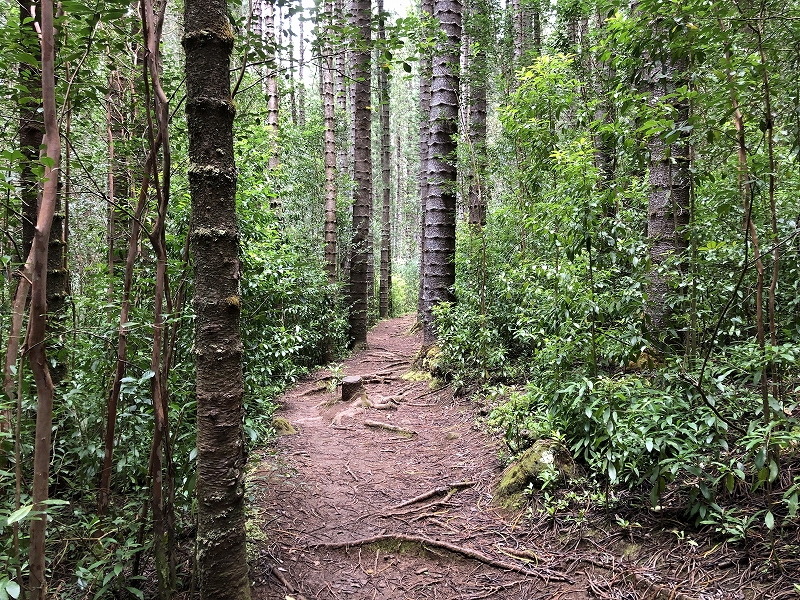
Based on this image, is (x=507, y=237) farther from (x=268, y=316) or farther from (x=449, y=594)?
(x=449, y=594)

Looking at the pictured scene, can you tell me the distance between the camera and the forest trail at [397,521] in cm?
285

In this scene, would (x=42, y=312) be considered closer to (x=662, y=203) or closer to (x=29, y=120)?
(x=29, y=120)

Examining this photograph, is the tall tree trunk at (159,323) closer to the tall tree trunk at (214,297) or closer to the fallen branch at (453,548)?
the tall tree trunk at (214,297)

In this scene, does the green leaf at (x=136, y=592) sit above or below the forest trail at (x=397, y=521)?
above

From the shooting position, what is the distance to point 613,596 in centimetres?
246

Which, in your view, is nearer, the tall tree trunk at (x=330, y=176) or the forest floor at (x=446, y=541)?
the forest floor at (x=446, y=541)

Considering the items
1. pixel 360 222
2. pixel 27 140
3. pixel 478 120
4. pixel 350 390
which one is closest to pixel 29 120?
Result: pixel 27 140

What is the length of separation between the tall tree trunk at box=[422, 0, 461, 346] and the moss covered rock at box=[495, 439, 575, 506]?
3414mm

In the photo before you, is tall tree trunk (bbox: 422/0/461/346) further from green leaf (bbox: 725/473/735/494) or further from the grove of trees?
green leaf (bbox: 725/473/735/494)

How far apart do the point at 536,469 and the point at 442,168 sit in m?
4.80

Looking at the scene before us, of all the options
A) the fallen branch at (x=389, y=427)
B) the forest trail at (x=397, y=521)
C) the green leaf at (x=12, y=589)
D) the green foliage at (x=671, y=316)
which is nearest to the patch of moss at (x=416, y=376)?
the forest trail at (x=397, y=521)

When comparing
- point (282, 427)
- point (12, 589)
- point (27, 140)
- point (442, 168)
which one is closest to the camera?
point (12, 589)

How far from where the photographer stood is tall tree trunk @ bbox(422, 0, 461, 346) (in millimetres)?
6766

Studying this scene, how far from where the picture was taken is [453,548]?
10.3ft
